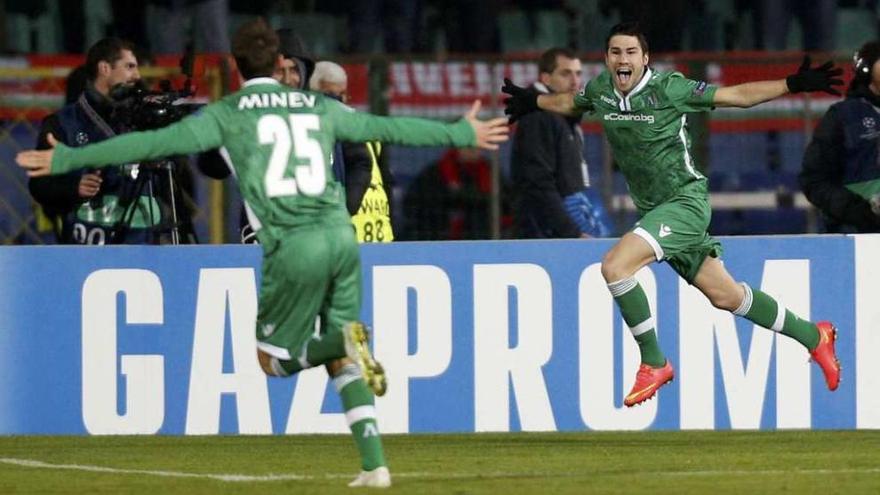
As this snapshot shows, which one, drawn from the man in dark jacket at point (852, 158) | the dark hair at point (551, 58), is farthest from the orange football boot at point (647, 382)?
the dark hair at point (551, 58)

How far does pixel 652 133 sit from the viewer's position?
1079cm

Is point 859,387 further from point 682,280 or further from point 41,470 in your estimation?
point 41,470

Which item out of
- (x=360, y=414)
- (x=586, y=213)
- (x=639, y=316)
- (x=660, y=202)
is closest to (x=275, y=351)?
(x=360, y=414)

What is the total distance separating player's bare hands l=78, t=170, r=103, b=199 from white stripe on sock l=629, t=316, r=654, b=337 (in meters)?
2.87

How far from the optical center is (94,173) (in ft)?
38.2

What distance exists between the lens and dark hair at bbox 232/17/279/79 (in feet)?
28.4

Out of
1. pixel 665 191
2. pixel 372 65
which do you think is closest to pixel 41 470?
pixel 665 191

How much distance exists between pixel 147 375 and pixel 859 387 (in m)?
3.67

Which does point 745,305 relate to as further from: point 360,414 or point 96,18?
point 96,18

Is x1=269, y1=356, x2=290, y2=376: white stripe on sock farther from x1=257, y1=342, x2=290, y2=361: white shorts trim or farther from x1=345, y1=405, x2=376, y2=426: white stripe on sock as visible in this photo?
x1=345, y1=405, x2=376, y2=426: white stripe on sock

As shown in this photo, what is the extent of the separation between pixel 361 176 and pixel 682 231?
169 centimetres

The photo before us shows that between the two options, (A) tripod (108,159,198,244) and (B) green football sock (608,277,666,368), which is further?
(A) tripod (108,159,198,244)

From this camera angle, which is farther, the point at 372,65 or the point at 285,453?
the point at 372,65

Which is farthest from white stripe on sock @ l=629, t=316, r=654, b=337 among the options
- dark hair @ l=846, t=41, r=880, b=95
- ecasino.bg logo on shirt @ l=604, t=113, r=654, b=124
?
dark hair @ l=846, t=41, r=880, b=95
